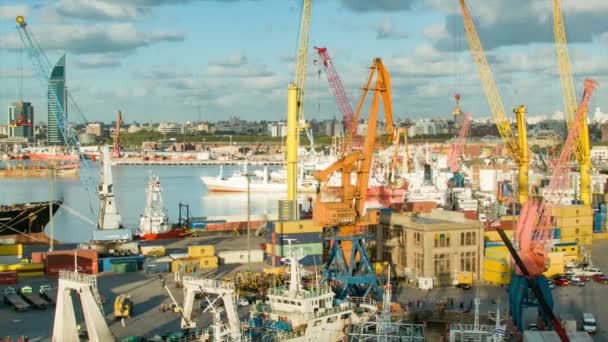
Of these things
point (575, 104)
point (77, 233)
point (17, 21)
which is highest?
point (17, 21)

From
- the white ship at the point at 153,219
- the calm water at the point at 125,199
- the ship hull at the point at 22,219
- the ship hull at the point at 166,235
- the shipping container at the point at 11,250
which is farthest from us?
the calm water at the point at 125,199

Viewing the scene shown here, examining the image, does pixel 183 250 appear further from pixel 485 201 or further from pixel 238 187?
pixel 238 187

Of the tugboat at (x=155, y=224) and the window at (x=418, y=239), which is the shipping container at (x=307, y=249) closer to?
the window at (x=418, y=239)

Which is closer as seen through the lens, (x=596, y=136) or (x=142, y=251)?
(x=142, y=251)

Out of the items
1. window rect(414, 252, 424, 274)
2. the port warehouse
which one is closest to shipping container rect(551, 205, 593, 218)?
the port warehouse

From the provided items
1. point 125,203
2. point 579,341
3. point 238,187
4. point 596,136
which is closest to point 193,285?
point 579,341

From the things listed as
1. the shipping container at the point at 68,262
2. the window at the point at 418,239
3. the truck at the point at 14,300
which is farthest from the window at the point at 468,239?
the truck at the point at 14,300

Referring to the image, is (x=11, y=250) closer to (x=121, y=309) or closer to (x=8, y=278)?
(x=8, y=278)
